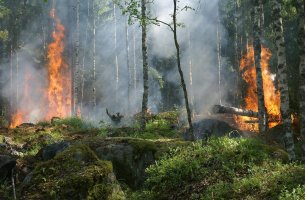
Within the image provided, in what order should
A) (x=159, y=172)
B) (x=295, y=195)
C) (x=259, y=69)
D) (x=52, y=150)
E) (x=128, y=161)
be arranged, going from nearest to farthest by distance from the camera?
(x=295, y=195)
(x=159, y=172)
(x=128, y=161)
(x=52, y=150)
(x=259, y=69)

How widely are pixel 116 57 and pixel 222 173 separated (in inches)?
1386

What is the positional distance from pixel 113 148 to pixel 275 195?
17.6ft

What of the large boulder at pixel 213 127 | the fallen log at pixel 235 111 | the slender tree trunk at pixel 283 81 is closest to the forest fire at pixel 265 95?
the fallen log at pixel 235 111

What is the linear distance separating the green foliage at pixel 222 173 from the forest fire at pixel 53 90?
3168 centimetres

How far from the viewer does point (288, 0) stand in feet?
59.3

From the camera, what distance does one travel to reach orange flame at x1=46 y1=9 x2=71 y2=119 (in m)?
41.0

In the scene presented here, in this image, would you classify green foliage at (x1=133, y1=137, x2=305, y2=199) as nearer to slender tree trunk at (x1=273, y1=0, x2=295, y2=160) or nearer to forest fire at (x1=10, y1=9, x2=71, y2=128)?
slender tree trunk at (x1=273, y1=0, x2=295, y2=160)

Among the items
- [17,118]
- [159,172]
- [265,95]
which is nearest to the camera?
[159,172]

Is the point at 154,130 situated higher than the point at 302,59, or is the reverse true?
the point at 302,59

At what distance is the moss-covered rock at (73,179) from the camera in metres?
6.82

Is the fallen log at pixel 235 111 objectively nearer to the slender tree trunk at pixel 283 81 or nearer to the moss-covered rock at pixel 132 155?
the slender tree trunk at pixel 283 81

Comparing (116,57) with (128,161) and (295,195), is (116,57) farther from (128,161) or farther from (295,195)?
(295,195)

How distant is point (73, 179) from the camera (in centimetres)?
701

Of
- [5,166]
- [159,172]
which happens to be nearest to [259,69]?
[159,172]
